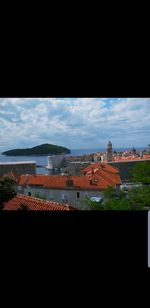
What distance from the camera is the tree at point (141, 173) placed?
145 inches

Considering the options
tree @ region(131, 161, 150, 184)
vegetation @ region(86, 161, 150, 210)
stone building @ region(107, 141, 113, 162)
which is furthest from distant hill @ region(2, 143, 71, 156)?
tree @ region(131, 161, 150, 184)

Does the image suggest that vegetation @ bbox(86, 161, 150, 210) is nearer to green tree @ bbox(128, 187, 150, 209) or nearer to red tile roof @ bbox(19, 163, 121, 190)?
green tree @ bbox(128, 187, 150, 209)

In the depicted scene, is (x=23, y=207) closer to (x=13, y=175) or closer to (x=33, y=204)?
(x=33, y=204)

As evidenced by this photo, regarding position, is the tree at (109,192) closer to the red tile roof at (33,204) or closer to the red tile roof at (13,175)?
the red tile roof at (33,204)

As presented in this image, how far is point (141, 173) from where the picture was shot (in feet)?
12.2

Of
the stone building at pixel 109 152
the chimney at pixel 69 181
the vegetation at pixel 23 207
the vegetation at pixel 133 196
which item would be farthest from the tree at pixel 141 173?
the vegetation at pixel 23 207

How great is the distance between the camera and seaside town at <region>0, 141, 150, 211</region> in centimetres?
346

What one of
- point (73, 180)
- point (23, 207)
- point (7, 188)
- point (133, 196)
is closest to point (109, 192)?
point (133, 196)
